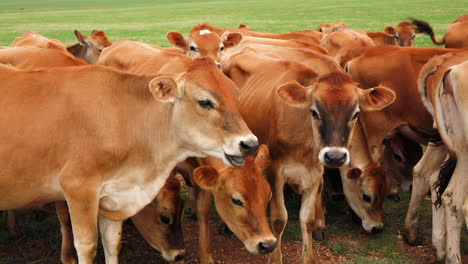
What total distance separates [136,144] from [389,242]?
10.8 feet

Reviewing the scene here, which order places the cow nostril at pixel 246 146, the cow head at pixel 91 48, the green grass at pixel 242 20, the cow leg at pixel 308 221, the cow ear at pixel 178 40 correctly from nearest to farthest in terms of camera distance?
the cow nostril at pixel 246 146 → the cow leg at pixel 308 221 → the cow ear at pixel 178 40 → the cow head at pixel 91 48 → the green grass at pixel 242 20

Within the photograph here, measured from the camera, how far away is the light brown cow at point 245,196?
16.2 feet

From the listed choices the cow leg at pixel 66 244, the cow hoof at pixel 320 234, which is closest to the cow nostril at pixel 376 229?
the cow hoof at pixel 320 234

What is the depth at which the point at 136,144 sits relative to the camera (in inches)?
186

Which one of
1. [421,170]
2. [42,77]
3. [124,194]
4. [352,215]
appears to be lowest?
[352,215]

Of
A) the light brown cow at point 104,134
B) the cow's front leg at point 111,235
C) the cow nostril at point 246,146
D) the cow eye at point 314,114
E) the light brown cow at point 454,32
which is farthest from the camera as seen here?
the light brown cow at point 454,32

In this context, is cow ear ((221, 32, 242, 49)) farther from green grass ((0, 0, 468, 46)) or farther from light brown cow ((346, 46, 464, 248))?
green grass ((0, 0, 468, 46))

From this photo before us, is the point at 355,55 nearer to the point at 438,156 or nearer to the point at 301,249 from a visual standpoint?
the point at 438,156

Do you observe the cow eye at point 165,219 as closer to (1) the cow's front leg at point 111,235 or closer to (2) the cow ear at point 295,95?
(1) the cow's front leg at point 111,235

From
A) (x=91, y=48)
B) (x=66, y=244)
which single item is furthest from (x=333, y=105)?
(x=91, y=48)

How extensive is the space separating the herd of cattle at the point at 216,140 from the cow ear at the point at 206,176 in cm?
1

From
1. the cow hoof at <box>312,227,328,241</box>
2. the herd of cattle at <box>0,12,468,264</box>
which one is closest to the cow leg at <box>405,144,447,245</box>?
the herd of cattle at <box>0,12,468,264</box>

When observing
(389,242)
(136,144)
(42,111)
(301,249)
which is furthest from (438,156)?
(42,111)

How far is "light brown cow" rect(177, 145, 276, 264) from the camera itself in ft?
16.2
